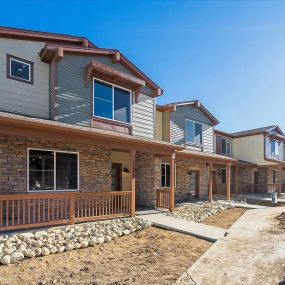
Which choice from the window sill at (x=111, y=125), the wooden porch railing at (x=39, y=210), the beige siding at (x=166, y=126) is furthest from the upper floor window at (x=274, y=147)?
the wooden porch railing at (x=39, y=210)

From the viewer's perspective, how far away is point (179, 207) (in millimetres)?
14227

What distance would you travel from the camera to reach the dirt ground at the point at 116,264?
535 cm

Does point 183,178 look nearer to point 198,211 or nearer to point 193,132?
point 193,132

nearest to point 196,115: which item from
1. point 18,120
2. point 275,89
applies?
point 275,89

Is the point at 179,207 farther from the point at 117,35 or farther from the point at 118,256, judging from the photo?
the point at 117,35

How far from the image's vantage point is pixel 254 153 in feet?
83.0

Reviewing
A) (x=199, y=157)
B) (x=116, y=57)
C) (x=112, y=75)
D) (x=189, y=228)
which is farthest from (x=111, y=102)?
(x=199, y=157)

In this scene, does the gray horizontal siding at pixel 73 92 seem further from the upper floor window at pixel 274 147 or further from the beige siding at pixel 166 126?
the upper floor window at pixel 274 147

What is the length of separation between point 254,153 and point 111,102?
17.5 m

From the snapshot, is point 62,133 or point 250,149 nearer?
point 62,133

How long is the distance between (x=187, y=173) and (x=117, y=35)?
377 inches

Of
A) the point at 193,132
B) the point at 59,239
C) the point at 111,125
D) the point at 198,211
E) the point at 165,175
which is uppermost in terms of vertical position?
the point at 193,132

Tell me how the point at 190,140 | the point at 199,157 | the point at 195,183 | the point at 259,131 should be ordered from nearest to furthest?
the point at 199,157 < the point at 190,140 < the point at 195,183 < the point at 259,131

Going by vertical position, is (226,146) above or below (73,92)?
below
